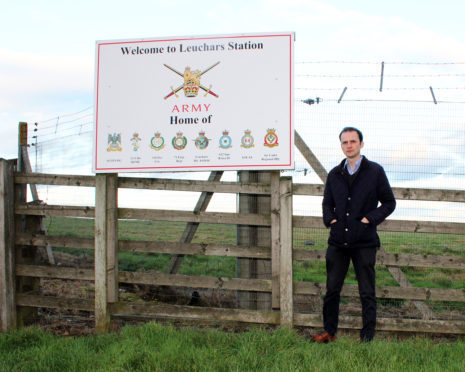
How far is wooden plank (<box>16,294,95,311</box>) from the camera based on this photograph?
6371 millimetres

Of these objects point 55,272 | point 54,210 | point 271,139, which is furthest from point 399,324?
point 54,210

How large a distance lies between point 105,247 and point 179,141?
67.4 inches

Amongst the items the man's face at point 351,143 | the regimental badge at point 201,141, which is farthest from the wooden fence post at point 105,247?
the man's face at point 351,143

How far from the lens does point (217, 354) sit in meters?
4.34

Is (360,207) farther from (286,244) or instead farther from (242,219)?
(242,219)

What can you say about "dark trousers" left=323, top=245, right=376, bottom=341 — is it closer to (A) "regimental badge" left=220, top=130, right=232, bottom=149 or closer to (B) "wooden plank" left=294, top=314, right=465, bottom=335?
(B) "wooden plank" left=294, top=314, right=465, bottom=335

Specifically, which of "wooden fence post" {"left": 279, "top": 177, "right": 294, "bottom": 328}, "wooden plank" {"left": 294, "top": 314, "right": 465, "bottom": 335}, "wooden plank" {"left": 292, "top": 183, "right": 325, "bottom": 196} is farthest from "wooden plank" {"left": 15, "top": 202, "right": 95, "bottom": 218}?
"wooden plank" {"left": 294, "top": 314, "right": 465, "bottom": 335}

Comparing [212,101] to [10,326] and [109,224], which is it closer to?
[109,224]

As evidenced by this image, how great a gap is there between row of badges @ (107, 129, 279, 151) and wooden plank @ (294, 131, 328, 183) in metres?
→ 0.61

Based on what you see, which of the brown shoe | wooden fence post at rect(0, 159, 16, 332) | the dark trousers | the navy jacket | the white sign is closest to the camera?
the navy jacket

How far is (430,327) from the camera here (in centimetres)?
571

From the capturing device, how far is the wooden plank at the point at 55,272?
20.7 ft

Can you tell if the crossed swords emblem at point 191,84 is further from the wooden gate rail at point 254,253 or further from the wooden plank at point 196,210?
the wooden gate rail at point 254,253

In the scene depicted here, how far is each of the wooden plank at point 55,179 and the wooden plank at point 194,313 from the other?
1.69 metres
